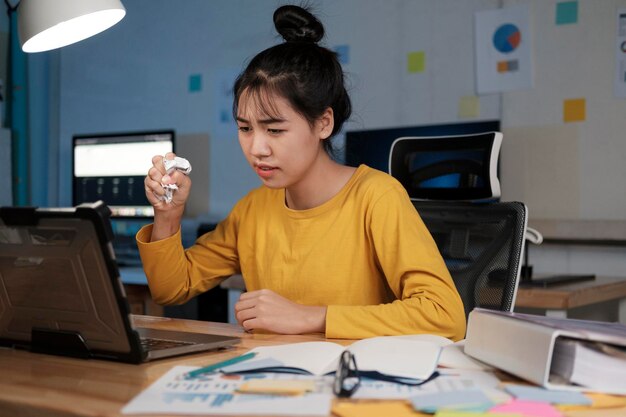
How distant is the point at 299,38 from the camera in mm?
1529

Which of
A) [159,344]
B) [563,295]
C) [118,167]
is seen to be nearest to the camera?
[159,344]

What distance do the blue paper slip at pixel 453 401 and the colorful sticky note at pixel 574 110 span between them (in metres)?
2.16

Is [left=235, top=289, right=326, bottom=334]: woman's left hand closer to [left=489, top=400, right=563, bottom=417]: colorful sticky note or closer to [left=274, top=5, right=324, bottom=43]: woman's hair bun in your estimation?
[left=489, top=400, right=563, bottom=417]: colorful sticky note

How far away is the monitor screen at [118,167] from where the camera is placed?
3.50 m

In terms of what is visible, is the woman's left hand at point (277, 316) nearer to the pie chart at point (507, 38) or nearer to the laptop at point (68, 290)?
the laptop at point (68, 290)

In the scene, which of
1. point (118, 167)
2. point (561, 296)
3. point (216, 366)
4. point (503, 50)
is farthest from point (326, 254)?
point (118, 167)

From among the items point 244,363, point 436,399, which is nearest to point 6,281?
point 244,363

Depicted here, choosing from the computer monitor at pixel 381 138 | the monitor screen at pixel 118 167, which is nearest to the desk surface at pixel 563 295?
the computer monitor at pixel 381 138

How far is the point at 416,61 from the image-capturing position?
311cm

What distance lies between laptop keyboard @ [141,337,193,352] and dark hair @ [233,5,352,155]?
484 millimetres

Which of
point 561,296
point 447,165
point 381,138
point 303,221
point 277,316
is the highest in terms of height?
point 381,138

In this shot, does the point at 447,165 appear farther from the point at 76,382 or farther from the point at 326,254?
the point at 76,382

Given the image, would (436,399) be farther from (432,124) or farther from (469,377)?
(432,124)

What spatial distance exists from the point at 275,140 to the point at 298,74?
16cm
